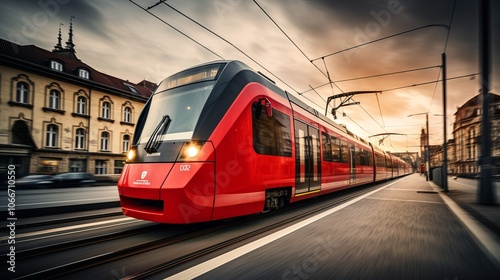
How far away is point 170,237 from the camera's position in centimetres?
371

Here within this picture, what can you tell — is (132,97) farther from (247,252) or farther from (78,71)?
(247,252)

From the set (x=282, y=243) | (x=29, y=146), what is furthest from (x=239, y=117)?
(x=29, y=146)

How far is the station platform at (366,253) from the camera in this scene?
2598mm

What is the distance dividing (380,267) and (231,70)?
369 cm

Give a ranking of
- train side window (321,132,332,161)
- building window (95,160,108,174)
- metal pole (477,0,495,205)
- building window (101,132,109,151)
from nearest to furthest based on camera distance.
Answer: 1. metal pole (477,0,495,205)
2. train side window (321,132,332,161)
3. building window (95,160,108,174)
4. building window (101,132,109,151)

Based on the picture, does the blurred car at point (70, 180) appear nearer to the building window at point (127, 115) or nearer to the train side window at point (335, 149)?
the building window at point (127, 115)

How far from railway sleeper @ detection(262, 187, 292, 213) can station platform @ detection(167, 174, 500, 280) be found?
0.70m

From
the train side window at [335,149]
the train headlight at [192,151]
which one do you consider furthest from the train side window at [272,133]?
the train side window at [335,149]

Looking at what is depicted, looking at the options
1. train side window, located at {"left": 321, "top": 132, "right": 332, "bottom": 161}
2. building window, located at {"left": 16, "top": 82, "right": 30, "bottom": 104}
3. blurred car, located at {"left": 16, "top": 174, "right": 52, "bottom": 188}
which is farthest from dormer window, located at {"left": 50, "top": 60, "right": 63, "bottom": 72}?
train side window, located at {"left": 321, "top": 132, "right": 332, "bottom": 161}

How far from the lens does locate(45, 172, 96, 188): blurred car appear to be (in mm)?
17234

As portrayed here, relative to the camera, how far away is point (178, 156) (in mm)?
3775

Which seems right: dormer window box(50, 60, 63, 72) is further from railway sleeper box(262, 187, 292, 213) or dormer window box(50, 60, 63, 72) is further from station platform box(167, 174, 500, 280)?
station platform box(167, 174, 500, 280)

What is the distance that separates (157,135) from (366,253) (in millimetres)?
3502

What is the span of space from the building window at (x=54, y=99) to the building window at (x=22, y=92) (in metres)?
1.70
